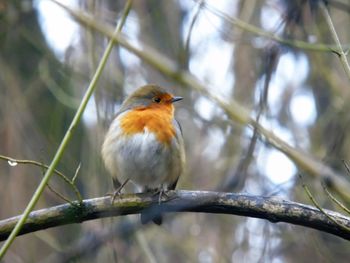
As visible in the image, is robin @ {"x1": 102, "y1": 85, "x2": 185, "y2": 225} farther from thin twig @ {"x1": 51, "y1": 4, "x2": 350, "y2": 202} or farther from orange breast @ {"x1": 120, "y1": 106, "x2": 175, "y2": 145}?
thin twig @ {"x1": 51, "y1": 4, "x2": 350, "y2": 202}

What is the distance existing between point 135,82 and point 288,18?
309 cm

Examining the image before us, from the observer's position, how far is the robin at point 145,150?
4.29m

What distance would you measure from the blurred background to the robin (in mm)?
334

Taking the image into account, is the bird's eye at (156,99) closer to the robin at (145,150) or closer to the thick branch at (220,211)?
the robin at (145,150)

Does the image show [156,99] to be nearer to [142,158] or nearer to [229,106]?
[229,106]

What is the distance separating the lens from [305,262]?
19.6ft

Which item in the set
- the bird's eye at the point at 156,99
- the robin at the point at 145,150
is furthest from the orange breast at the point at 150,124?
the bird's eye at the point at 156,99

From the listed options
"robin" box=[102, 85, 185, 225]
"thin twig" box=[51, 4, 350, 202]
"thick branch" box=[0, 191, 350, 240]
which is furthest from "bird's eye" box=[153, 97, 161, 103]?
"thick branch" box=[0, 191, 350, 240]

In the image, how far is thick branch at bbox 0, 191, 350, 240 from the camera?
10.3 ft

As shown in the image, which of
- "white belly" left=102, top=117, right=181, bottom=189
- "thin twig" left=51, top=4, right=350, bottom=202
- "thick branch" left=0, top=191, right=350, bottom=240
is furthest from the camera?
"thin twig" left=51, top=4, right=350, bottom=202

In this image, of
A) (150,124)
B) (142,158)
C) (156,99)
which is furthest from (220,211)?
(156,99)

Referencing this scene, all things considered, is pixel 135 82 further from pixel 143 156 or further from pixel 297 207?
pixel 297 207

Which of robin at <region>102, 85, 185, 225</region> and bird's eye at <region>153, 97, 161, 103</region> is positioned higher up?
bird's eye at <region>153, 97, 161, 103</region>

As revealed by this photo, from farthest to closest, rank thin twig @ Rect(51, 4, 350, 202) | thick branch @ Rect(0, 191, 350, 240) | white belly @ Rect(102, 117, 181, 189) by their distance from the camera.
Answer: thin twig @ Rect(51, 4, 350, 202) < white belly @ Rect(102, 117, 181, 189) < thick branch @ Rect(0, 191, 350, 240)
